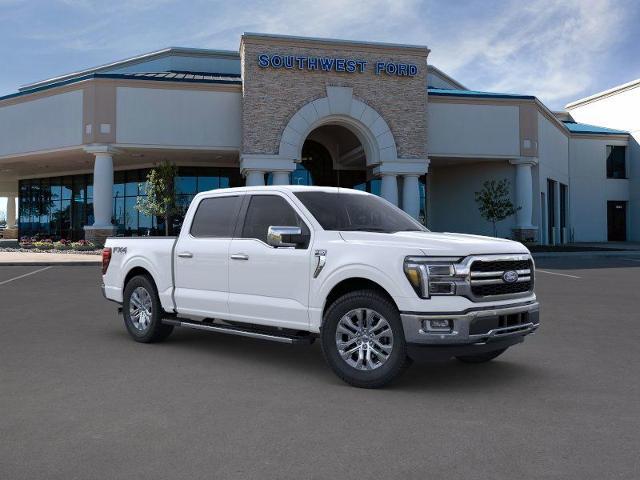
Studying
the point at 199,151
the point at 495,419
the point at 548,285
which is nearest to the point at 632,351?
the point at 495,419

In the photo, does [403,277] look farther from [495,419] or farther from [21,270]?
[21,270]

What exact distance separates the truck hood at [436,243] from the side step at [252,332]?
45.0 inches

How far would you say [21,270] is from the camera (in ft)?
71.9

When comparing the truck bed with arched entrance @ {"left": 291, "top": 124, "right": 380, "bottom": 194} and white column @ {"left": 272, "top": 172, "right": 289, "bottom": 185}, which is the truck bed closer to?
white column @ {"left": 272, "top": 172, "right": 289, "bottom": 185}

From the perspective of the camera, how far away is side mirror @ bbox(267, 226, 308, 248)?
Result: 20.7 feet

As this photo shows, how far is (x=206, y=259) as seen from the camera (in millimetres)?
7633

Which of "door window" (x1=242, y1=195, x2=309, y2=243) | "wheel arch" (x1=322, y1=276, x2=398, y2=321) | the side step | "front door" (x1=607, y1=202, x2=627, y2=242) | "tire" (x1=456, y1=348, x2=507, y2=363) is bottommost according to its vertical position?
"tire" (x1=456, y1=348, x2=507, y2=363)

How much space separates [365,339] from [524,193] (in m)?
31.5

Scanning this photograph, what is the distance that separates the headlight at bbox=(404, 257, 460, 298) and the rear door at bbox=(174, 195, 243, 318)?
8.19 ft

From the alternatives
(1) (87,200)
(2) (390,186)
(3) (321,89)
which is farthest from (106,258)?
(1) (87,200)

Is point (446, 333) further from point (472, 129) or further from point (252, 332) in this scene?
point (472, 129)

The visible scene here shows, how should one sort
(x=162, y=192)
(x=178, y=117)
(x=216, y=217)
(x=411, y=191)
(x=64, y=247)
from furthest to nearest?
(x=162, y=192)
(x=411, y=191)
(x=64, y=247)
(x=178, y=117)
(x=216, y=217)

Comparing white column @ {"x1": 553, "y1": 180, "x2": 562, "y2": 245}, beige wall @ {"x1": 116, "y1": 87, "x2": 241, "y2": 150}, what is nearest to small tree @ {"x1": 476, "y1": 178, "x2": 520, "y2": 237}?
white column @ {"x1": 553, "y1": 180, "x2": 562, "y2": 245}

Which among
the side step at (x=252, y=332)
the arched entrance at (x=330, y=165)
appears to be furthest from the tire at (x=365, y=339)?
the arched entrance at (x=330, y=165)
